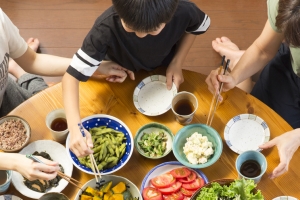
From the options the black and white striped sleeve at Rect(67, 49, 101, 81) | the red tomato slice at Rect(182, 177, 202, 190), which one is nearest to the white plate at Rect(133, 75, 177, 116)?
the black and white striped sleeve at Rect(67, 49, 101, 81)

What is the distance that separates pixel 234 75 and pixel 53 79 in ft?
4.80

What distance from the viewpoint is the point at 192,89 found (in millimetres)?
1780

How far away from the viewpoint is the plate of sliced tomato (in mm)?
1558

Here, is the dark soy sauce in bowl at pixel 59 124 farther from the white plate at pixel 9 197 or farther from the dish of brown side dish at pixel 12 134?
the white plate at pixel 9 197

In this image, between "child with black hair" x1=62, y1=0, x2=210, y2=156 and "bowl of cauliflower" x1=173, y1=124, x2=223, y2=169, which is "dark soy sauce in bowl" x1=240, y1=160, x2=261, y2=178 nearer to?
"bowl of cauliflower" x1=173, y1=124, x2=223, y2=169

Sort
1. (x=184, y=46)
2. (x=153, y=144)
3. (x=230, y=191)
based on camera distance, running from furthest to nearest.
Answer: (x=184, y=46) → (x=153, y=144) → (x=230, y=191)

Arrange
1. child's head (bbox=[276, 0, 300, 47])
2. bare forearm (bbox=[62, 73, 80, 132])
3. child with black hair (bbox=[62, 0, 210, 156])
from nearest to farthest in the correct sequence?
child's head (bbox=[276, 0, 300, 47])
child with black hair (bbox=[62, 0, 210, 156])
bare forearm (bbox=[62, 73, 80, 132])

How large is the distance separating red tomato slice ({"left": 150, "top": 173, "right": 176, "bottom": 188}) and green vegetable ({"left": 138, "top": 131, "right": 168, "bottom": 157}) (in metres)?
0.10

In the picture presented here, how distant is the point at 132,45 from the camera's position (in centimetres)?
175

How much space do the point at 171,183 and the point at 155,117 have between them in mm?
317

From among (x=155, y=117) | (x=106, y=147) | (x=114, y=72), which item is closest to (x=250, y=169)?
(x=155, y=117)

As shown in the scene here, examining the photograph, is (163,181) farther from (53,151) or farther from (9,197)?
(9,197)

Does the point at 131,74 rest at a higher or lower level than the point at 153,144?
higher

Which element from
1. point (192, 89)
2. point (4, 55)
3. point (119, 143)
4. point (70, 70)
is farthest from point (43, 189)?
point (192, 89)
